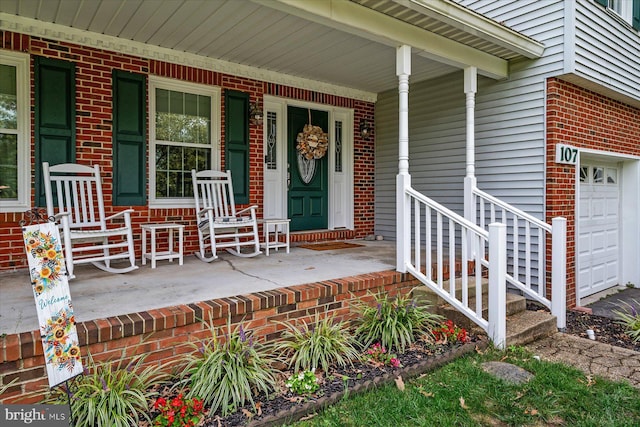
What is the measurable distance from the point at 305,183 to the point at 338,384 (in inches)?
145

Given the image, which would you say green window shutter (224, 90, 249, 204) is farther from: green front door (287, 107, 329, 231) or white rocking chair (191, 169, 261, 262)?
green front door (287, 107, 329, 231)

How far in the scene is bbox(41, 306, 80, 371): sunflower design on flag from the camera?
1824mm

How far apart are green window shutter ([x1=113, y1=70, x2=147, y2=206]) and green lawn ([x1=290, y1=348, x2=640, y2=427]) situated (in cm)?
316

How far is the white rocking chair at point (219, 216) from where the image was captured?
4.34 metres

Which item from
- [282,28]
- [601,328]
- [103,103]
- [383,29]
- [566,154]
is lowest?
[601,328]

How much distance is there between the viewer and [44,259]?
1889 mm

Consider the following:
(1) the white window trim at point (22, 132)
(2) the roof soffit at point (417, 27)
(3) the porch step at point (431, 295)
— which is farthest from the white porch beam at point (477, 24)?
(1) the white window trim at point (22, 132)

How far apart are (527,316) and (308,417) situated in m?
2.50

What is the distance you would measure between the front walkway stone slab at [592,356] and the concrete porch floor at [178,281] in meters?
1.42

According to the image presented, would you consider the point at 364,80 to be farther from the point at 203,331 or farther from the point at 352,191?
the point at 203,331

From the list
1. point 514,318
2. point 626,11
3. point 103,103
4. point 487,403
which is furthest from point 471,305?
point 626,11

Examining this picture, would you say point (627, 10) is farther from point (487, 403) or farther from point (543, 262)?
point (487, 403)

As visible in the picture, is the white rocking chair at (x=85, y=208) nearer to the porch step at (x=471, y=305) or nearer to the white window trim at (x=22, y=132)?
the white window trim at (x=22, y=132)

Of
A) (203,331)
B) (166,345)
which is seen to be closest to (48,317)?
(166,345)
